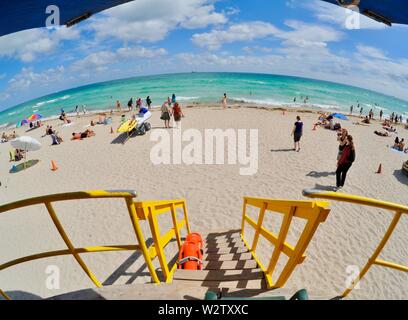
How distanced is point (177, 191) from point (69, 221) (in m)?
3.56

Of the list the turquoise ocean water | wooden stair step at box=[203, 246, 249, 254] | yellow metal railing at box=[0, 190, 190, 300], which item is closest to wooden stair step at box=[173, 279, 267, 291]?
yellow metal railing at box=[0, 190, 190, 300]

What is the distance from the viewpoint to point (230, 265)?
3.60 m

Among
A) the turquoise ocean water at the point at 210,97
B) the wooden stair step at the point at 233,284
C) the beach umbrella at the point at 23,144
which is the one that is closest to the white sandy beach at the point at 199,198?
the wooden stair step at the point at 233,284

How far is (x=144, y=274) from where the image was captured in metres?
4.84

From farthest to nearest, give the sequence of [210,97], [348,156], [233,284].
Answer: [210,97] → [348,156] → [233,284]

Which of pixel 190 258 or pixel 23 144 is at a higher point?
pixel 23 144

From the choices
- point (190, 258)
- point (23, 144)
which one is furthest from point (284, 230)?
point (23, 144)

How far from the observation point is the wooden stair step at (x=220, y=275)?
3107 millimetres

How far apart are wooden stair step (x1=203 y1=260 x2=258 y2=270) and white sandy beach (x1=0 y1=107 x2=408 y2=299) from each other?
109 cm

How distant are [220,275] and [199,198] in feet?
15.7

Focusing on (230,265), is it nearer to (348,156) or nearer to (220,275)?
(220,275)

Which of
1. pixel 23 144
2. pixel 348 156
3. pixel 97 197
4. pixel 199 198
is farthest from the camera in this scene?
pixel 23 144

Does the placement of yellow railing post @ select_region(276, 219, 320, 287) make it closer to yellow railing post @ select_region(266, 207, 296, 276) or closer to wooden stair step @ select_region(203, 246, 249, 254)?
yellow railing post @ select_region(266, 207, 296, 276)
